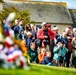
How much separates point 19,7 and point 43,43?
65.8 metres

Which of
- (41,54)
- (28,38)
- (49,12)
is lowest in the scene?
(41,54)

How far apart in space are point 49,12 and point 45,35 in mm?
68477

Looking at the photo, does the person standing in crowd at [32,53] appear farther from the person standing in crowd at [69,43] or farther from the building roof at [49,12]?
the building roof at [49,12]

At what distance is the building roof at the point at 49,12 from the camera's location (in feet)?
277

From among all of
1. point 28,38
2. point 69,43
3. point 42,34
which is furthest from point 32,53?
point 69,43

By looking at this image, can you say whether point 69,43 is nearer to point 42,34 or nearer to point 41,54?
point 42,34

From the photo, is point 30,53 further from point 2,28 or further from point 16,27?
point 2,28

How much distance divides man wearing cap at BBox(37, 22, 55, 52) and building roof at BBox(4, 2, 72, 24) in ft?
217

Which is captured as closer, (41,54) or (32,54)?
(41,54)

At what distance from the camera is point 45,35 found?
17062 mm

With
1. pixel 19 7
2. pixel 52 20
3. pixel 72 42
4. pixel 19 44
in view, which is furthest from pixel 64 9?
pixel 19 44

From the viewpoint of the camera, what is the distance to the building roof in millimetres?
84375

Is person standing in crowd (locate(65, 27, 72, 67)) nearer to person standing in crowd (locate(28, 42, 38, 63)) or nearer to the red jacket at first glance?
the red jacket

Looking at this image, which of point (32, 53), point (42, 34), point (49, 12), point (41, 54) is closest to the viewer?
point (41, 54)
